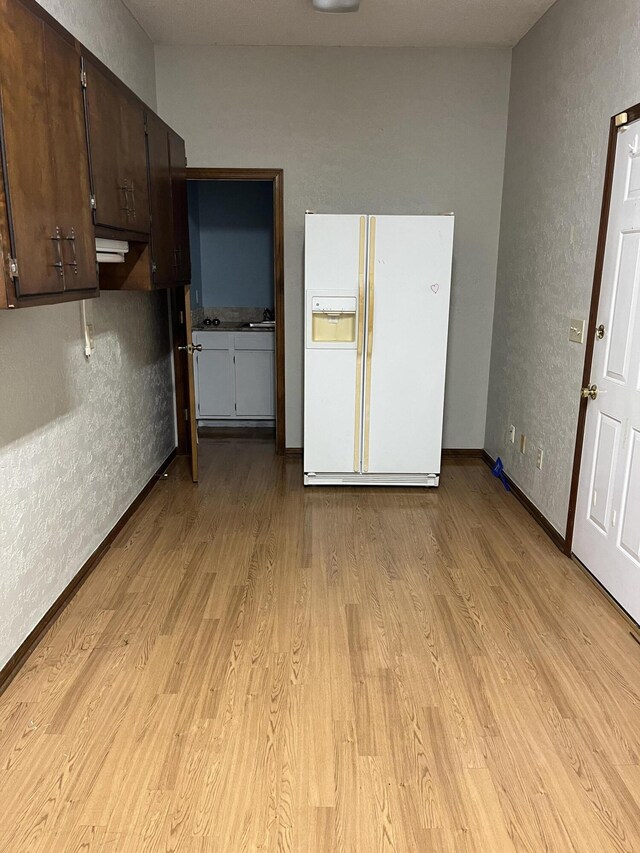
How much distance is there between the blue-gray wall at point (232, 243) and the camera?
6.04 meters

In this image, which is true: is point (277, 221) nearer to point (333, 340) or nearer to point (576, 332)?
point (333, 340)

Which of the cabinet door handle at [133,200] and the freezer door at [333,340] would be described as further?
the freezer door at [333,340]

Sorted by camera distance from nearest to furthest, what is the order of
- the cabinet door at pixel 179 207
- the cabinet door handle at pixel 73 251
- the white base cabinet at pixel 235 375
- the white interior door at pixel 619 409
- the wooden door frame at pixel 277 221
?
the cabinet door handle at pixel 73 251, the white interior door at pixel 619 409, the cabinet door at pixel 179 207, the wooden door frame at pixel 277 221, the white base cabinet at pixel 235 375

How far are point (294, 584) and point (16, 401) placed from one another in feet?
4.85

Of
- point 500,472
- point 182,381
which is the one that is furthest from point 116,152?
point 500,472

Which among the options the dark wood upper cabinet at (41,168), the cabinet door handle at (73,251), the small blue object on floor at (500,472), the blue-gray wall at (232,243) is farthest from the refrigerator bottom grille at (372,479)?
the blue-gray wall at (232,243)

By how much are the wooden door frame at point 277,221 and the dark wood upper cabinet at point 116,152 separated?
156 cm

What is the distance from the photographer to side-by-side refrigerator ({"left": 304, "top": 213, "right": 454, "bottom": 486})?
383 cm

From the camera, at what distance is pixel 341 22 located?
12.5 ft

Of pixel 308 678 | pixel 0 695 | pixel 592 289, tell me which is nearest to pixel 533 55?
pixel 592 289

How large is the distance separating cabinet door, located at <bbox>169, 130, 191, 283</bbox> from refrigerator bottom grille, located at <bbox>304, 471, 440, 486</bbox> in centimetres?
155

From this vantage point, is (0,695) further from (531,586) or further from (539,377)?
(539,377)

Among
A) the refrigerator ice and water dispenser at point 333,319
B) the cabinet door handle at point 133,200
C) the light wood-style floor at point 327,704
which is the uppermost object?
the cabinet door handle at point 133,200

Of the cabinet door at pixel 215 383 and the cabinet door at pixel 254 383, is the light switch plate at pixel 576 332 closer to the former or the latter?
the cabinet door at pixel 254 383
